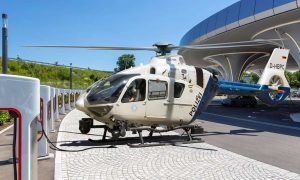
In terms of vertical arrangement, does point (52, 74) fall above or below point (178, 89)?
above

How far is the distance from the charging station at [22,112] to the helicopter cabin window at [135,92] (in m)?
6.38

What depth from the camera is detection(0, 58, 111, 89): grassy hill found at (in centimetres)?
4044

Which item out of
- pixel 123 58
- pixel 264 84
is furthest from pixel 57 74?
pixel 264 84

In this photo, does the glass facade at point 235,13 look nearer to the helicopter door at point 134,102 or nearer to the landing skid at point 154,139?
the landing skid at point 154,139

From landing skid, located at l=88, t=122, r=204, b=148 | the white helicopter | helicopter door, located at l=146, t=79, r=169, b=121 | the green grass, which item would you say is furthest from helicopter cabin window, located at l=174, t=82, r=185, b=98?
the green grass

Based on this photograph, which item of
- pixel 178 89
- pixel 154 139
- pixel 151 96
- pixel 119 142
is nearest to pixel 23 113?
pixel 151 96

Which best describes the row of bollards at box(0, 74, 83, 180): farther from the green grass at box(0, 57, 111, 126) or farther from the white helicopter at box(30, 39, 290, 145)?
the green grass at box(0, 57, 111, 126)

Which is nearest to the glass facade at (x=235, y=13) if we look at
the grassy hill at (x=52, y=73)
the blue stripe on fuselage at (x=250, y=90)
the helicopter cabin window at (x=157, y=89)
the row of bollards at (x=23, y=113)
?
the blue stripe on fuselage at (x=250, y=90)

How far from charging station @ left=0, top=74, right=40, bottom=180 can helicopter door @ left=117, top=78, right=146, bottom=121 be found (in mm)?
6302

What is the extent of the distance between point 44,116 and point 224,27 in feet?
66.8

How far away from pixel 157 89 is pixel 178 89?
0.85 m

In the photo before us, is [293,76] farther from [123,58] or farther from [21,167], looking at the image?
[21,167]

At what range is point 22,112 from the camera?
3.41 meters

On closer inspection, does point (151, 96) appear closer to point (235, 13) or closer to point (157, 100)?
point (157, 100)
